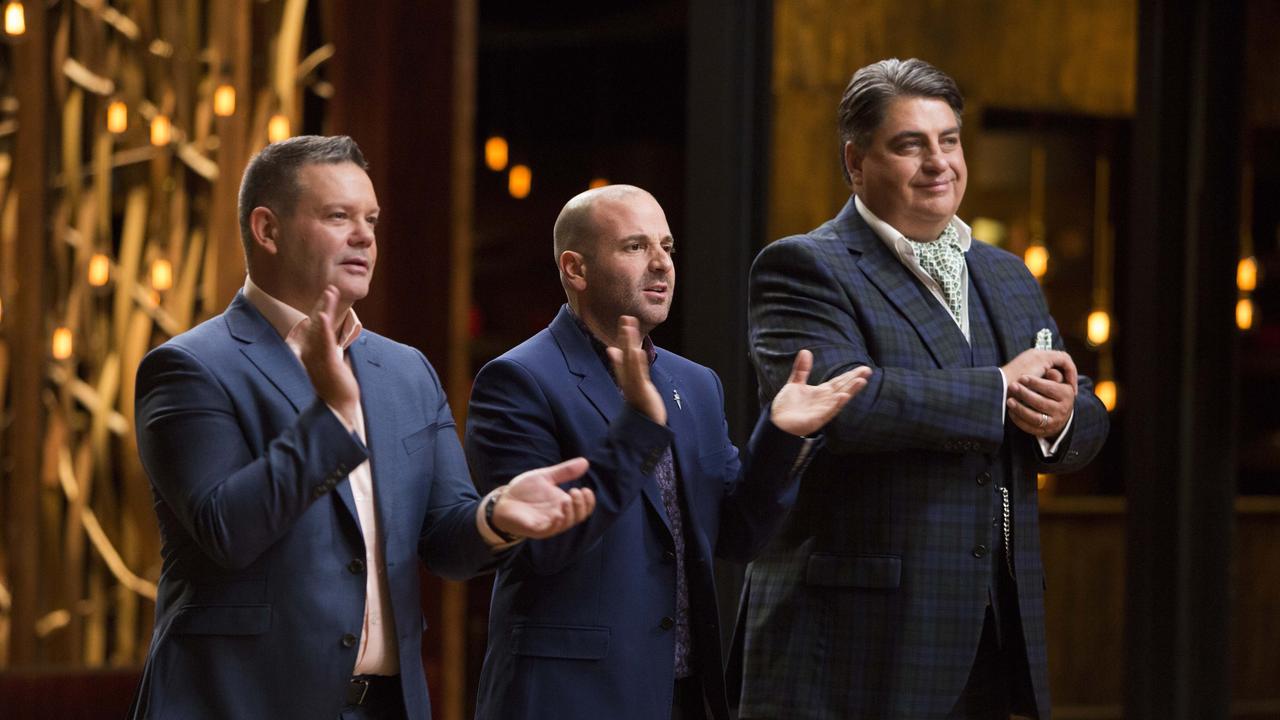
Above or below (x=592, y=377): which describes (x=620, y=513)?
below

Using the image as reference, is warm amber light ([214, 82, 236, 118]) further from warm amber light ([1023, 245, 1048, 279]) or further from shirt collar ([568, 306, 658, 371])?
warm amber light ([1023, 245, 1048, 279])

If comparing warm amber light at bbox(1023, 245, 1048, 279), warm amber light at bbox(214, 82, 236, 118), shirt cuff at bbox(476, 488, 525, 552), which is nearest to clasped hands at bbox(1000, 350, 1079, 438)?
shirt cuff at bbox(476, 488, 525, 552)

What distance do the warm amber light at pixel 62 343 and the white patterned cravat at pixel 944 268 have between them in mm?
2567

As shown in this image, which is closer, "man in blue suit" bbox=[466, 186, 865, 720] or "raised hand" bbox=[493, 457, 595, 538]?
"raised hand" bbox=[493, 457, 595, 538]

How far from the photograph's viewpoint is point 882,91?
266 centimetres

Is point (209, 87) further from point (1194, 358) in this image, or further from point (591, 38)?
point (1194, 358)

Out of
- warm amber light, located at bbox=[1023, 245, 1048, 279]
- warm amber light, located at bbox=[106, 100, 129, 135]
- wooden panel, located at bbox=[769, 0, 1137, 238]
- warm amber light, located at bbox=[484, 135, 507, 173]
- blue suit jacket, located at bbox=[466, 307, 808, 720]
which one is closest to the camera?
blue suit jacket, located at bbox=[466, 307, 808, 720]

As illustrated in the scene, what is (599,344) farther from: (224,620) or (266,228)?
(224,620)

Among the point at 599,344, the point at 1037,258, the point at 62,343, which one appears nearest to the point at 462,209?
the point at 62,343

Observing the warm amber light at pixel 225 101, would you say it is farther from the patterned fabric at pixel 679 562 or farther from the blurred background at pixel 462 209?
the patterned fabric at pixel 679 562

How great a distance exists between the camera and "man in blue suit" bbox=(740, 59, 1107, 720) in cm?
250

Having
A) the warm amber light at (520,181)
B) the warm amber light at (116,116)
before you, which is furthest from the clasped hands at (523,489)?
the warm amber light at (520,181)

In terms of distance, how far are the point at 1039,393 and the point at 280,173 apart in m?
1.27

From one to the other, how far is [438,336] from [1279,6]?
4.26 metres
